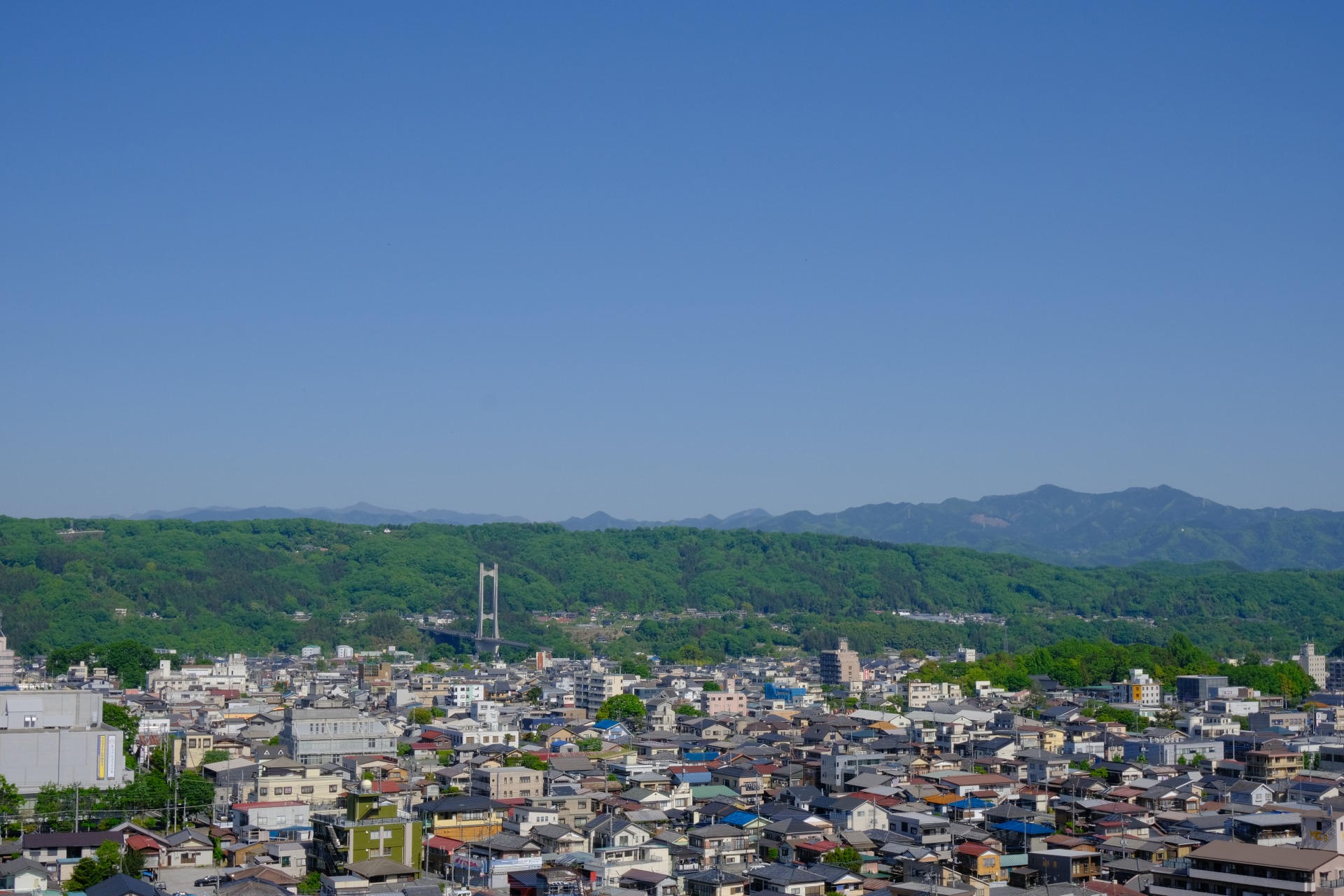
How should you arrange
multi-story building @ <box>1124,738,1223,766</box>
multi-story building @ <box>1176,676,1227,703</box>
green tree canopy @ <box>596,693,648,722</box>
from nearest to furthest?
multi-story building @ <box>1124,738,1223,766</box>
green tree canopy @ <box>596,693,648,722</box>
multi-story building @ <box>1176,676,1227,703</box>

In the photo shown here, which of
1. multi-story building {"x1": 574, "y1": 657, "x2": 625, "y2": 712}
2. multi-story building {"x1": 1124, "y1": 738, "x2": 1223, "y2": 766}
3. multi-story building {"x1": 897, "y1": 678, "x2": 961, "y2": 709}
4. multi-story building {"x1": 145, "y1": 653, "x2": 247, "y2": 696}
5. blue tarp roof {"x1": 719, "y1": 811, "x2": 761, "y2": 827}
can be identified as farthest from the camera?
multi-story building {"x1": 145, "y1": 653, "x2": 247, "y2": 696}

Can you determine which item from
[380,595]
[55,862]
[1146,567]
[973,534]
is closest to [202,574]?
[380,595]

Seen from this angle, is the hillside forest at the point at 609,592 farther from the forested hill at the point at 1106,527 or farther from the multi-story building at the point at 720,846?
the forested hill at the point at 1106,527

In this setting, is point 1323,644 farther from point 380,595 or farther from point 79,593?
point 79,593

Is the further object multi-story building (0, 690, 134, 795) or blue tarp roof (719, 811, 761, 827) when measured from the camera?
multi-story building (0, 690, 134, 795)

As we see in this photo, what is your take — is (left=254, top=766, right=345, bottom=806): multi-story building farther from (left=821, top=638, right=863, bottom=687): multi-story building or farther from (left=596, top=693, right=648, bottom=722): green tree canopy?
(left=821, top=638, right=863, bottom=687): multi-story building

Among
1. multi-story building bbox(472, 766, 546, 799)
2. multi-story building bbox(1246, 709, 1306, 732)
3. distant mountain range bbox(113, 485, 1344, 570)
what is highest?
distant mountain range bbox(113, 485, 1344, 570)

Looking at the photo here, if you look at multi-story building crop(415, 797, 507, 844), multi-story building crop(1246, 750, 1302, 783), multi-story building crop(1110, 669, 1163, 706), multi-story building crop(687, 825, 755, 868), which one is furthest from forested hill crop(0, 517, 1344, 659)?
multi-story building crop(687, 825, 755, 868)
